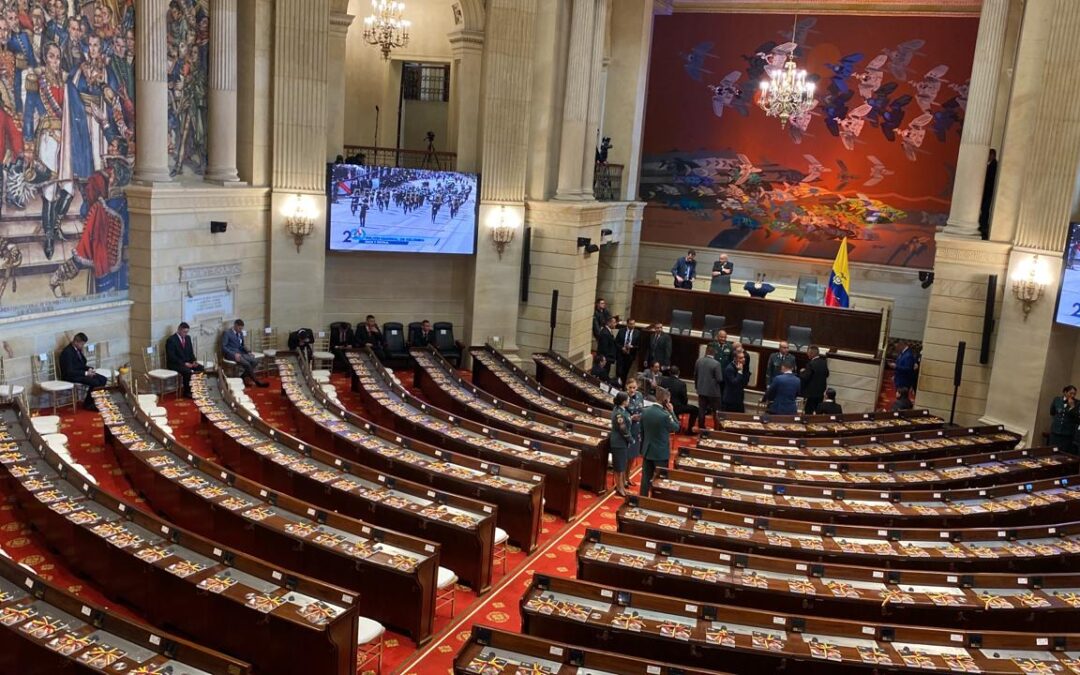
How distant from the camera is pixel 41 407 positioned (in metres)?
13.1

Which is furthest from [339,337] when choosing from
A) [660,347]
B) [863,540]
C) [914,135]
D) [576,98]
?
[914,135]

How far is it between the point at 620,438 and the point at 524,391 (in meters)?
3.99

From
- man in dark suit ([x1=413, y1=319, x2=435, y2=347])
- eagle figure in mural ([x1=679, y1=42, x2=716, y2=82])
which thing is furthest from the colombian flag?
man in dark suit ([x1=413, y1=319, x2=435, y2=347])

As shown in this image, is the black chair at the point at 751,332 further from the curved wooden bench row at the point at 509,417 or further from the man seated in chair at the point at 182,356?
the man seated in chair at the point at 182,356

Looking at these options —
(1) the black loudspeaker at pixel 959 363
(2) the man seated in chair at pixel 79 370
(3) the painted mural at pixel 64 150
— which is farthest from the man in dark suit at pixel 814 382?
(3) the painted mural at pixel 64 150

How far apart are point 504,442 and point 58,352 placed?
6877mm

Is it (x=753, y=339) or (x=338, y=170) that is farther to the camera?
(x=753, y=339)

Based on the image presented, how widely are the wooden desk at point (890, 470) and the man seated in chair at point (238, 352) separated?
26.1ft

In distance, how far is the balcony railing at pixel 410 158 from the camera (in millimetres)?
19109

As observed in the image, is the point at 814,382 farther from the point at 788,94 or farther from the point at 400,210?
the point at 400,210

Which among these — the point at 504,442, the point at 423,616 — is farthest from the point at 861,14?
the point at 423,616

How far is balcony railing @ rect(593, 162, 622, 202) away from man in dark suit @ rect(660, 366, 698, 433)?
305 inches

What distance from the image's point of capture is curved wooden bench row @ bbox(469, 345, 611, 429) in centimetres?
1353

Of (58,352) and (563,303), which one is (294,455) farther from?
(563,303)
